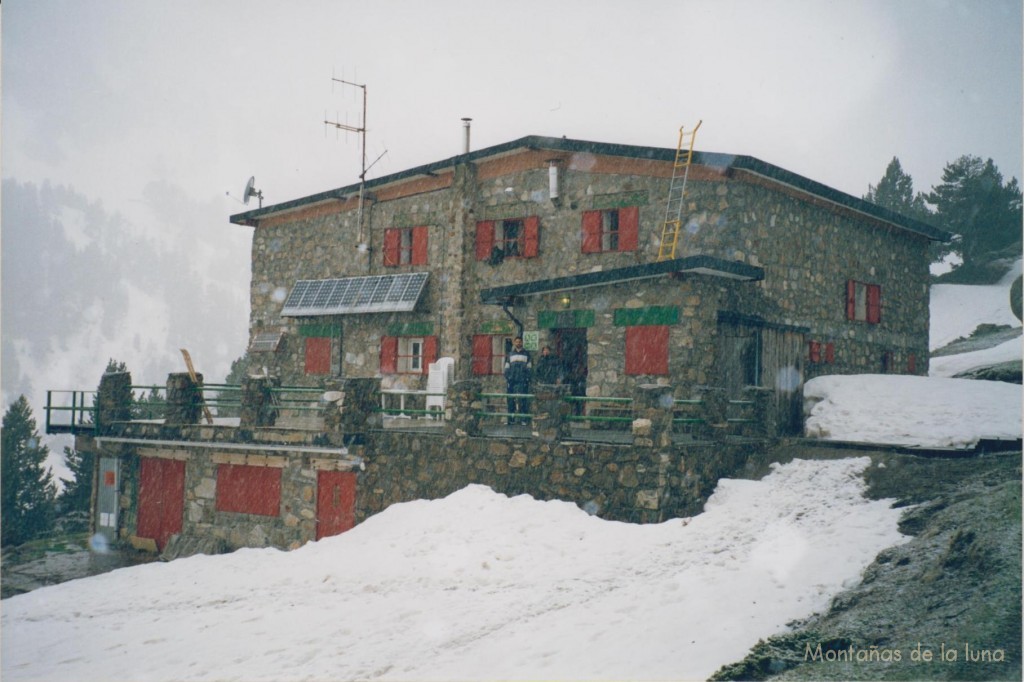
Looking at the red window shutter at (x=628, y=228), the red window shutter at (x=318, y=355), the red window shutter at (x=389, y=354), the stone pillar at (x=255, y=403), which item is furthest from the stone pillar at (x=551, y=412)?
the red window shutter at (x=318, y=355)

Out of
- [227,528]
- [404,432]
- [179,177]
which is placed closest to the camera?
[404,432]

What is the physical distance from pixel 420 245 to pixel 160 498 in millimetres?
9122

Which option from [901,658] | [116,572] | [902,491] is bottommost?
[116,572]

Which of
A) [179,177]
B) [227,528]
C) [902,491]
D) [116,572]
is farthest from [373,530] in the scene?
[179,177]

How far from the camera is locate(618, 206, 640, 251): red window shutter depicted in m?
17.2

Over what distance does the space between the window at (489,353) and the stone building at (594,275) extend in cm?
5

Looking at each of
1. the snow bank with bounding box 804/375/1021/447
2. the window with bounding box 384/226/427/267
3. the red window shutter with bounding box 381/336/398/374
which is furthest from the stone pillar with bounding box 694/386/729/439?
the window with bounding box 384/226/427/267

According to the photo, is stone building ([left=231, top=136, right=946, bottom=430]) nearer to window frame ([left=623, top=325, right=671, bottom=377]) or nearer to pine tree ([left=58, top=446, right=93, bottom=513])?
window frame ([left=623, top=325, right=671, bottom=377])

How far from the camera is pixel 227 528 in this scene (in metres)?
16.2

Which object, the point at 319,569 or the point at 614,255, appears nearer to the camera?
the point at 319,569

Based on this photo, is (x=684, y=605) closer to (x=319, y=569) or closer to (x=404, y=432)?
(x=319, y=569)

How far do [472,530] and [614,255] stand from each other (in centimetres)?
814

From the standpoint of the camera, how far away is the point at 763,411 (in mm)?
14273

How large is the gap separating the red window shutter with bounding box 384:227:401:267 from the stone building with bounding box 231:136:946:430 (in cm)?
6
